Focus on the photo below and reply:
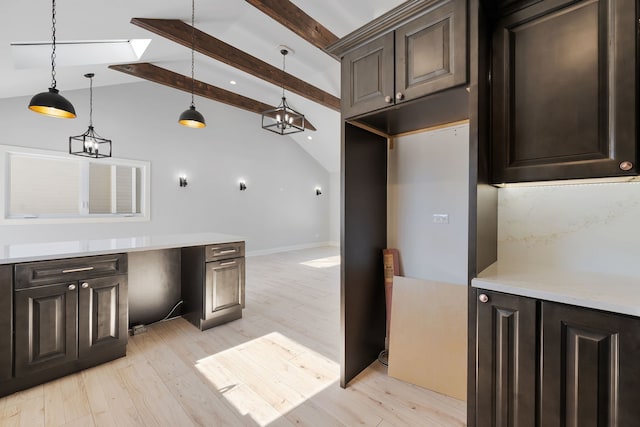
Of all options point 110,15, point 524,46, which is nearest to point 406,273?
point 524,46

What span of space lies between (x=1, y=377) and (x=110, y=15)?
10.4ft

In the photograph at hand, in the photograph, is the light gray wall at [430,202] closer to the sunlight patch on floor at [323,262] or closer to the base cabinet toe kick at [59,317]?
the base cabinet toe kick at [59,317]

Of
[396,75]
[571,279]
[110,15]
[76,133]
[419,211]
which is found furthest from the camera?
[76,133]

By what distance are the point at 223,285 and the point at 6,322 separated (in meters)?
1.58

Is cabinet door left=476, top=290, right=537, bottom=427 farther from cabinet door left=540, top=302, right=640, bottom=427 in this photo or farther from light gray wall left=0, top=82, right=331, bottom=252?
light gray wall left=0, top=82, right=331, bottom=252

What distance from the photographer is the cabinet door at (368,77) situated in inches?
65.9

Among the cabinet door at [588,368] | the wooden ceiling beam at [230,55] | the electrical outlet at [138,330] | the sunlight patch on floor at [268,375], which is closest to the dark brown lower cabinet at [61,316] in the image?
the electrical outlet at [138,330]

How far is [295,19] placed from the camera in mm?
3416

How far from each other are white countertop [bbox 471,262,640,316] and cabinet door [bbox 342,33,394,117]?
1.17 m

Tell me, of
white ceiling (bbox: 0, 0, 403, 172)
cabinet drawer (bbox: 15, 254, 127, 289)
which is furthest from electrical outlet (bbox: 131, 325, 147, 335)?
white ceiling (bbox: 0, 0, 403, 172)

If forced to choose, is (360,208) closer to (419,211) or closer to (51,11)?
(419,211)

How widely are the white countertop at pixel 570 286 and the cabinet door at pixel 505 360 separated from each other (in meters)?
0.05

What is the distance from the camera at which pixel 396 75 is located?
1.64m

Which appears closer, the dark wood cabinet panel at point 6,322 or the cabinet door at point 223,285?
the dark wood cabinet panel at point 6,322
